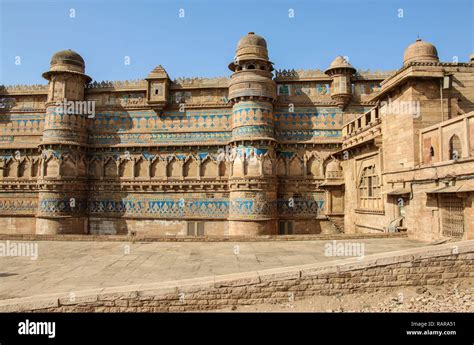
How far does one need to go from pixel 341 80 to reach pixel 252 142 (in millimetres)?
7101

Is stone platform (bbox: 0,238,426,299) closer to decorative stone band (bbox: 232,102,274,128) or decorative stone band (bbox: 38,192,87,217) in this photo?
decorative stone band (bbox: 38,192,87,217)

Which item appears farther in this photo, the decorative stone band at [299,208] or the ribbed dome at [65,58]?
the ribbed dome at [65,58]

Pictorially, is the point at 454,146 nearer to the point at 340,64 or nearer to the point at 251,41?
the point at 340,64

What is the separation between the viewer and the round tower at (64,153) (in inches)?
885

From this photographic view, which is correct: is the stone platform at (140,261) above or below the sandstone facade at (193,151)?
below

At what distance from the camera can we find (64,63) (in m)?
23.3

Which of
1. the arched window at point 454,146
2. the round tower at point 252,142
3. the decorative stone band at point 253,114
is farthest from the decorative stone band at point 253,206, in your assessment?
the arched window at point 454,146

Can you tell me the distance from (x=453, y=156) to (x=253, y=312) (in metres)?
9.78

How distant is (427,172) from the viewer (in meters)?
13.5

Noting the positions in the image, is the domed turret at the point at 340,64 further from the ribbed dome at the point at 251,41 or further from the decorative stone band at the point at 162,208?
the decorative stone band at the point at 162,208

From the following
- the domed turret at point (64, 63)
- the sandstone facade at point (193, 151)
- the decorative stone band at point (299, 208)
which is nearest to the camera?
the sandstone facade at point (193, 151)
